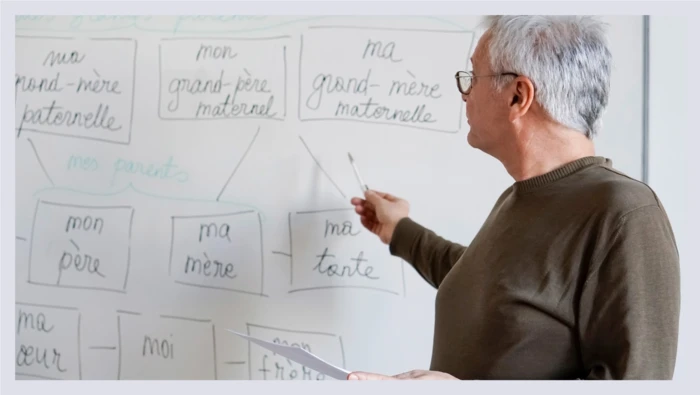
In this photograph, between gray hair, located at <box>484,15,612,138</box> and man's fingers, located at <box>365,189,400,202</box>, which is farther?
man's fingers, located at <box>365,189,400,202</box>

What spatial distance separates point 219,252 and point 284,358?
24cm

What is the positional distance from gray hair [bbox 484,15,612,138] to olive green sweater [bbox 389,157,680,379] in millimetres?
74

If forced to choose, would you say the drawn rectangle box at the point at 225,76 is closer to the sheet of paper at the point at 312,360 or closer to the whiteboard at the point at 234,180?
the whiteboard at the point at 234,180

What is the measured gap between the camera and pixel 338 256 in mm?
1257

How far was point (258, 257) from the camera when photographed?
1254 mm

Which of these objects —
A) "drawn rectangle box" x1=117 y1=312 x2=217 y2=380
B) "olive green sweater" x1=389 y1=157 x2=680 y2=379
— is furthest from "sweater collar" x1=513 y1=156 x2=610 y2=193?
"drawn rectangle box" x1=117 y1=312 x2=217 y2=380

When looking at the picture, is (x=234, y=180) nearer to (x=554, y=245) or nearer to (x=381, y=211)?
(x=381, y=211)

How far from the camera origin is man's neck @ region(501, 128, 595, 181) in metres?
0.89

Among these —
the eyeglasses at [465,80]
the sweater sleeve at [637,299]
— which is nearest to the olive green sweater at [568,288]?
the sweater sleeve at [637,299]

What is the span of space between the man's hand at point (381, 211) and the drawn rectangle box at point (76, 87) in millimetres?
471

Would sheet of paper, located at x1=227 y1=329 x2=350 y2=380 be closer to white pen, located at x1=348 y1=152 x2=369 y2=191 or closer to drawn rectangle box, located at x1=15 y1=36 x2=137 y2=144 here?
white pen, located at x1=348 y1=152 x2=369 y2=191

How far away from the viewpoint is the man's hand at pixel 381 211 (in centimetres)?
122

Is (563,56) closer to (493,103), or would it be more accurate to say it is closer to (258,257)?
(493,103)

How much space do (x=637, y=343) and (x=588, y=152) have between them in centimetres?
27
